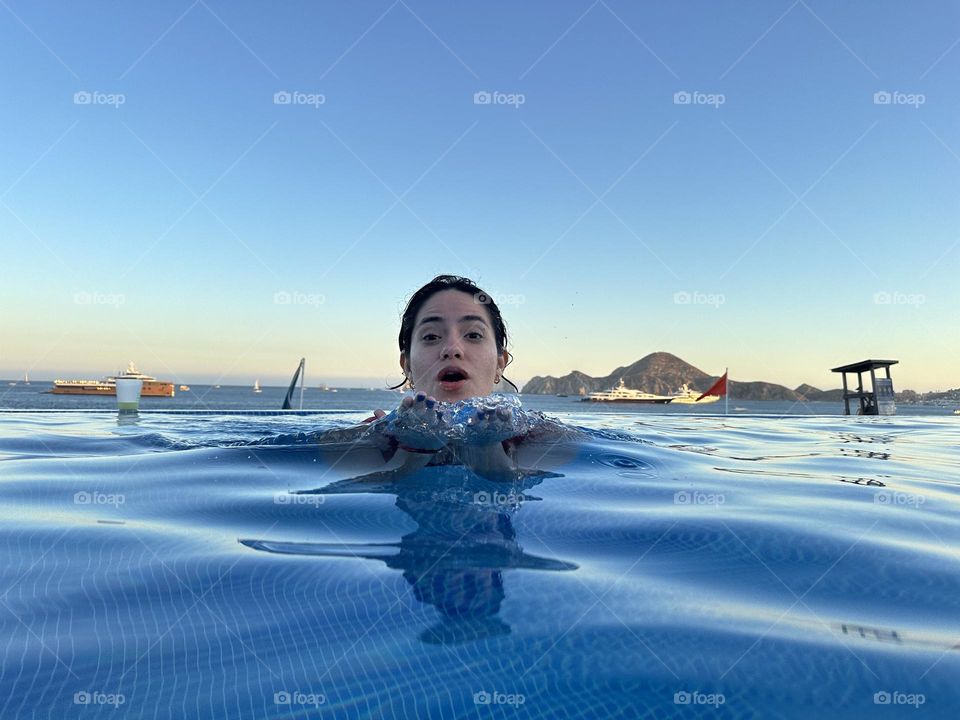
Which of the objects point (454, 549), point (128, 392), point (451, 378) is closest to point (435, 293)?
point (451, 378)

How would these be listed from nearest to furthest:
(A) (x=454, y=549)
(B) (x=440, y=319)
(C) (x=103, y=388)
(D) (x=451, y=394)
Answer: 1. (A) (x=454, y=549)
2. (D) (x=451, y=394)
3. (B) (x=440, y=319)
4. (C) (x=103, y=388)

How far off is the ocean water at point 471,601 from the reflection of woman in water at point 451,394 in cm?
43

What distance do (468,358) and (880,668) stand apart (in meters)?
3.81

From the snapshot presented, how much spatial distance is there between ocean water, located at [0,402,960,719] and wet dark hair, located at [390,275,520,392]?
6.70 ft

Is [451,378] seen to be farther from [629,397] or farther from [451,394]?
[629,397]

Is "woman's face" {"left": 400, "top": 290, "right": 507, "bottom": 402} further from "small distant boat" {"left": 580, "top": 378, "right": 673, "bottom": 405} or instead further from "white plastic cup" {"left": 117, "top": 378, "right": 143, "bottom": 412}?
"small distant boat" {"left": 580, "top": 378, "right": 673, "bottom": 405}

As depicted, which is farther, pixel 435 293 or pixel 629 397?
pixel 629 397

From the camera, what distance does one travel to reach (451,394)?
500cm

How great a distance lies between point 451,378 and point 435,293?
1.04 metres

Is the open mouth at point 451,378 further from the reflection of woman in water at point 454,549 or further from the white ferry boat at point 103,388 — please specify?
the white ferry boat at point 103,388

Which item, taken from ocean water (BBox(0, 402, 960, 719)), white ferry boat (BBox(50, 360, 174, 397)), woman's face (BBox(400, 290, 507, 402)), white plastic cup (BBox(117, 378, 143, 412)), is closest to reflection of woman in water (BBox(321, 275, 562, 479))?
woman's face (BBox(400, 290, 507, 402))

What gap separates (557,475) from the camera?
179 inches

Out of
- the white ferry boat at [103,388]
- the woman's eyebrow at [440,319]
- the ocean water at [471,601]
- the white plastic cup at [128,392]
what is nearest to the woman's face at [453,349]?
the woman's eyebrow at [440,319]

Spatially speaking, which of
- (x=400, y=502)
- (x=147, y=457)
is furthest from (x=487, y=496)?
(x=147, y=457)
